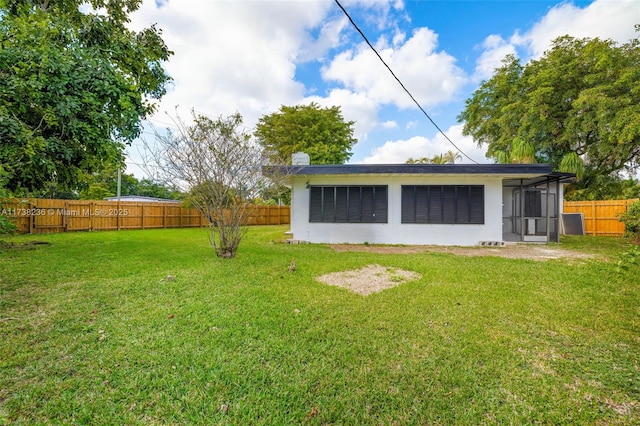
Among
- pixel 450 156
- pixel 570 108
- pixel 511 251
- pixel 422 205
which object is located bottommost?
pixel 511 251

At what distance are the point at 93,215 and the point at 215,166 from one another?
11565 mm

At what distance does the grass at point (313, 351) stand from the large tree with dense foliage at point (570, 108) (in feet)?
35.8

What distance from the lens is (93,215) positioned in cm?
1320

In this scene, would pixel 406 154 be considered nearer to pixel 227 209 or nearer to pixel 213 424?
pixel 227 209

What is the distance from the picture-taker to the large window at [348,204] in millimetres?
9336

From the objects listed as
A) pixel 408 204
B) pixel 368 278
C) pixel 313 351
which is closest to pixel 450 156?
pixel 408 204

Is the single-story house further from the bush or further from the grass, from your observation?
the grass

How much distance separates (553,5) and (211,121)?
10.1 metres

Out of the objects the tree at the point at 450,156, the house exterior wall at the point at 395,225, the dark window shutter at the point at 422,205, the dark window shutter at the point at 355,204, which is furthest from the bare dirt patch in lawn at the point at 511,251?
the tree at the point at 450,156

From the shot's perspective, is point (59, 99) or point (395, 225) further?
point (395, 225)

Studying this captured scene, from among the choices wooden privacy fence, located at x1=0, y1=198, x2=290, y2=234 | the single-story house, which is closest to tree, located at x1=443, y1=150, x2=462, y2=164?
the single-story house

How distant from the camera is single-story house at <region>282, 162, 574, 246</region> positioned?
888 centimetres

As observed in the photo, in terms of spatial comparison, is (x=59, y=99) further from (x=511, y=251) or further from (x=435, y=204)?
(x=511, y=251)

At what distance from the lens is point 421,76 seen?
8242 millimetres
